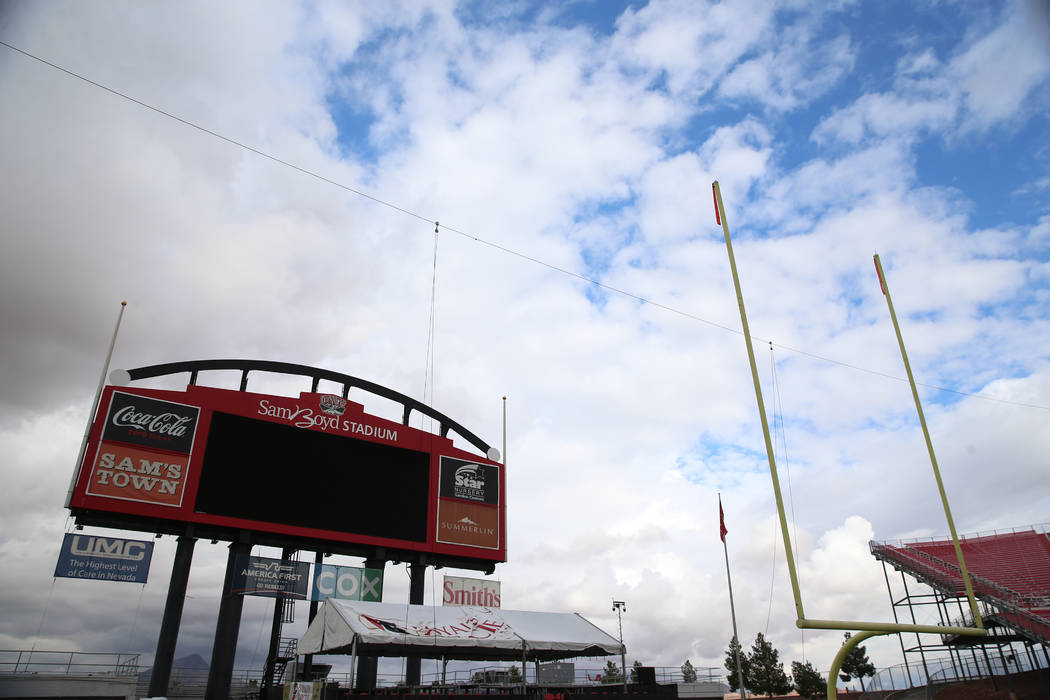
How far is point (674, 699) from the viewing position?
2023 cm

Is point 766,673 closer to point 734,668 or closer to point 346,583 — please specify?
point 734,668

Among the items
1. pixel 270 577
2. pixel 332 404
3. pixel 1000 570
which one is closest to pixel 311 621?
pixel 270 577

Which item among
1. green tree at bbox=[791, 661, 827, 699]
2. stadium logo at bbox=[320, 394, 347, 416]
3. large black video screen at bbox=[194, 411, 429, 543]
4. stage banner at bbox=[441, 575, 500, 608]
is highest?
stadium logo at bbox=[320, 394, 347, 416]

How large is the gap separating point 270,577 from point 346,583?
2840 mm

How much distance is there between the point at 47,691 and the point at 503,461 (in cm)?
1908

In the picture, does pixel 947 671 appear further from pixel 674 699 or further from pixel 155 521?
pixel 155 521

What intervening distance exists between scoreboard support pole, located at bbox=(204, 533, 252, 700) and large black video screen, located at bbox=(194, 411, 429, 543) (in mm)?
1381

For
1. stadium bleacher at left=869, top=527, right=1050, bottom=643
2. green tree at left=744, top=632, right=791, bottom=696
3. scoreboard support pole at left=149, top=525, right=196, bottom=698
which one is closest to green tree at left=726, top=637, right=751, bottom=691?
green tree at left=744, top=632, right=791, bottom=696

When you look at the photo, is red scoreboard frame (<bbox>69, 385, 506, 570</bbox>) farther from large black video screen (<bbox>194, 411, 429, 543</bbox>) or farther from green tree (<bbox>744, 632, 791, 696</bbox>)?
green tree (<bbox>744, 632, 791, 696</bbox>)

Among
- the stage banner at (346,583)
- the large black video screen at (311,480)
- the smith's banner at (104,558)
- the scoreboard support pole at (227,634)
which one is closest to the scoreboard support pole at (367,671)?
the stage banner at (346,583)

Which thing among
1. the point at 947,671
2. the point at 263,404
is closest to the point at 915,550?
the point at 947,671

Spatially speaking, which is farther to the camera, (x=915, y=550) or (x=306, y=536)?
(x=915, y=550)

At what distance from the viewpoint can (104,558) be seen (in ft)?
69.1

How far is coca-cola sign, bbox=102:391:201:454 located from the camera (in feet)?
72.5
